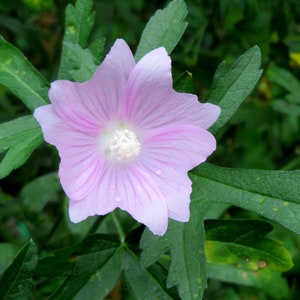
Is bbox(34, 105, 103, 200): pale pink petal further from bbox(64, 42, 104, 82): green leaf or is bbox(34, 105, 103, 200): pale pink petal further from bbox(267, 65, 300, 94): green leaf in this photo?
bbox(267, 65, 300, 94): green leaf

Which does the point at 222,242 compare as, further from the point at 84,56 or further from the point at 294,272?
the point at 294,272

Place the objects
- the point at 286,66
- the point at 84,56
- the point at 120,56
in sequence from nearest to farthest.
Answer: the point at 120,56, the point at 84,56, the point at 286,66

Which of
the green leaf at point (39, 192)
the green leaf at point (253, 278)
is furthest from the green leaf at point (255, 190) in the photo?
the green leaf at point (39, 192)

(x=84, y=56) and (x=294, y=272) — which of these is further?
(x=294, y=272)

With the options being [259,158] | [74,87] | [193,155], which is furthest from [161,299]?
[259,158]

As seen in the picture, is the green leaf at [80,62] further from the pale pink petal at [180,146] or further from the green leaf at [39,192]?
the green leaf at [39,192]

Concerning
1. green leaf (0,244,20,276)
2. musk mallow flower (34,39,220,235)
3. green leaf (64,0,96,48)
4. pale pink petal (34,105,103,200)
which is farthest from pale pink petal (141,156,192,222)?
green leaf (0,244,20,276)

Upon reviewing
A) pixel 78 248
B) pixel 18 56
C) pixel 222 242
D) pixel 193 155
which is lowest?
pixel 222 242
